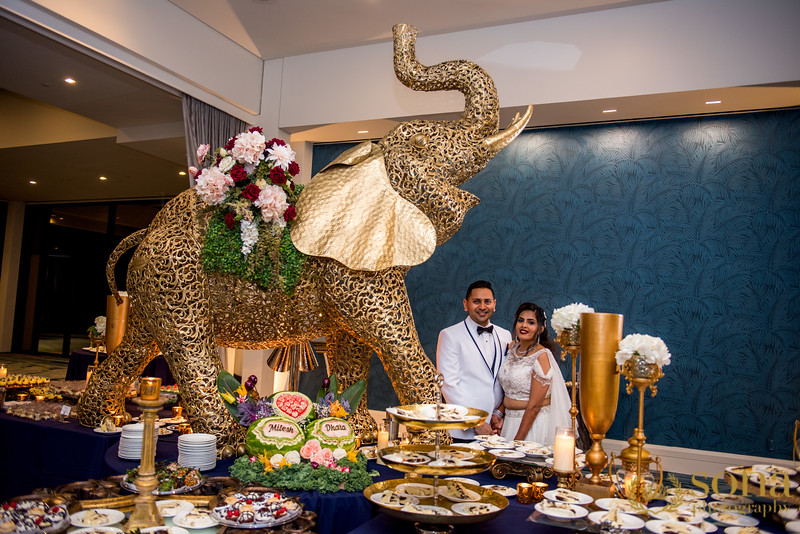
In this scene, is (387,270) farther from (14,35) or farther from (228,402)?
(14,35)

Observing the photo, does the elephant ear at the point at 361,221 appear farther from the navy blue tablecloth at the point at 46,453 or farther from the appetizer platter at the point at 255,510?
the navy blue tablecloth at the point at 46,453

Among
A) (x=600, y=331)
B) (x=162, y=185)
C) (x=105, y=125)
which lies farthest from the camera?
(x=162, y=185)

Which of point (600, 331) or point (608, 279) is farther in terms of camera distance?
point (608, 279)

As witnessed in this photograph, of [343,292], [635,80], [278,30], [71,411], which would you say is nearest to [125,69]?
[278,30]

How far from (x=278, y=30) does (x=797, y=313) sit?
203 inches

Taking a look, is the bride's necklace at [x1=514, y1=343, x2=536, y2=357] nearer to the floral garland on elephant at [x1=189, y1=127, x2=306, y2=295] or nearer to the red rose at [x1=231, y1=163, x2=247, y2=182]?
the floral garland on elephant at [x1=189, y1=127, x2=306, y2=295]

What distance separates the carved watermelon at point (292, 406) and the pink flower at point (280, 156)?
3.37 feet

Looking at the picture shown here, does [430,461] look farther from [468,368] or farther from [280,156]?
[468,368]

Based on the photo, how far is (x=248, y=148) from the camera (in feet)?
8.73

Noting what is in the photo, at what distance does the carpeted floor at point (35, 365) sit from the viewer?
32.5 ft

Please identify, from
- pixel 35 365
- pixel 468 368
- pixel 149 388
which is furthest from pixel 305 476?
pixel 35 365

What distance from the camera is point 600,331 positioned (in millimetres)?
2146

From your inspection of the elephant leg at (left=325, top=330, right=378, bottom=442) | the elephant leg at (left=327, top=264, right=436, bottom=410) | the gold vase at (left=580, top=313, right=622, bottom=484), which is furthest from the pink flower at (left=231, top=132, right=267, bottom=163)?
the gold vase at (left=580, top=313, right=622, bottom=484)

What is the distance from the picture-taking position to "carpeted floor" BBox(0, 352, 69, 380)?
9906 millimetres
